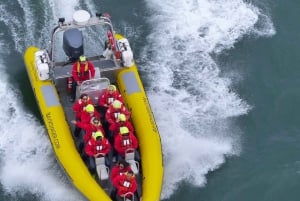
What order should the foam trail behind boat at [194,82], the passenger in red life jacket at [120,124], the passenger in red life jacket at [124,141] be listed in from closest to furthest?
1. the passenger in red life jacket at [124,141]
2. the passenger in red life jacket at [120,124]
3. the foam trail behind boat at [194,82]

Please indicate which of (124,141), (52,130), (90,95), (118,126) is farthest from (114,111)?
(52,130)

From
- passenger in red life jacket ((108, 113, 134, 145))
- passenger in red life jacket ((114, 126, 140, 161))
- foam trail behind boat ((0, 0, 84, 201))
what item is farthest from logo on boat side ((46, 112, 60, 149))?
passenger in red life jacket ((114, 126, 140, 161))

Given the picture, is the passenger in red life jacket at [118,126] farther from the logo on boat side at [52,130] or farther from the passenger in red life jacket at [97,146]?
the logo on boat side at [52,130]

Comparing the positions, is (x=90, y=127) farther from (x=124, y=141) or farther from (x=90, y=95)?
(x=90, y=95)

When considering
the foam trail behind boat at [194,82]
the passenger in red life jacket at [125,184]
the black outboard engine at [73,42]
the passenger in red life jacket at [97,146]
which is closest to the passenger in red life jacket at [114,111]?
the passenger in red life jacket at [97,146]

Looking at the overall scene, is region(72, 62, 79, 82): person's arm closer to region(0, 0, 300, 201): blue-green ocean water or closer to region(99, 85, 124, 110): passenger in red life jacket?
region(99, 85, 124, 110): passenger in red life jacket

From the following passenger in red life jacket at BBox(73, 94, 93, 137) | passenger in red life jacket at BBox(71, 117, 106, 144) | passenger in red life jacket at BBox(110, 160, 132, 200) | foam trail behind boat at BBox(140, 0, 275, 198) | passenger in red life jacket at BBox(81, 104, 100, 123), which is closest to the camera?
passenger in red life jacket at BBox(110, 160, 132, 200)

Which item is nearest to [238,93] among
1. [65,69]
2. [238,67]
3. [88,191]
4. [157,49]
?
[238,67]
